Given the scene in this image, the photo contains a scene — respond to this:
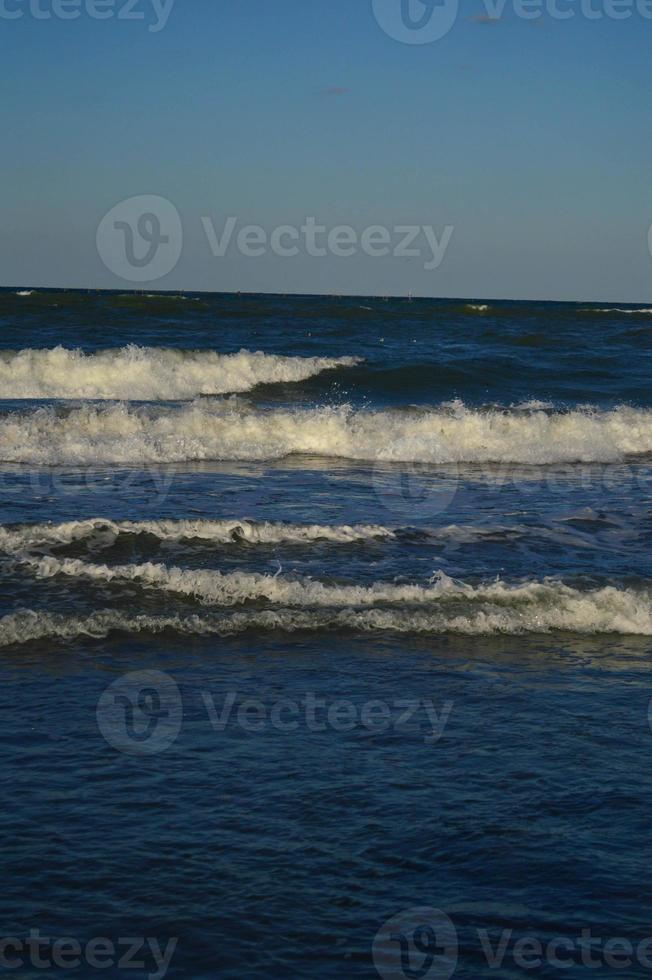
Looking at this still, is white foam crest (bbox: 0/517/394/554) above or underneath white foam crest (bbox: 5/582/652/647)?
above

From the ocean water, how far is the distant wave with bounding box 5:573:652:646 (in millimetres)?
25

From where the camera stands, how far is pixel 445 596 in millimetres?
8719

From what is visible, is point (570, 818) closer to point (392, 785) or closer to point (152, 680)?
point (392, 785)

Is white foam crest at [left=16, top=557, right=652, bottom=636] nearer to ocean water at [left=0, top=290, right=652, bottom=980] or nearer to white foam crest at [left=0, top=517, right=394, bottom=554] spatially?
ocean water at [left=0, top=290, right=652, bottom=980]

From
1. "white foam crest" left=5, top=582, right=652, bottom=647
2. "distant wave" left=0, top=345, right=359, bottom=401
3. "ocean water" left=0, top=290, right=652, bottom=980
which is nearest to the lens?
"ocean water" left=0, top=290, right=652, bottom=980

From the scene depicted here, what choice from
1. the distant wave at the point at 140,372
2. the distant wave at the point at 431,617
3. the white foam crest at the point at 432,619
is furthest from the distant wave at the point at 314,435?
the white foam crest at the point at 432,619

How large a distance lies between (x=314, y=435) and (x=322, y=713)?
1327 centimetres

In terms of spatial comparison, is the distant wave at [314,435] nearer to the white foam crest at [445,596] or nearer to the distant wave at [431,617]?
the white foam crest at [445,596]

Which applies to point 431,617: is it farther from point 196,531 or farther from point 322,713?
point 196,531

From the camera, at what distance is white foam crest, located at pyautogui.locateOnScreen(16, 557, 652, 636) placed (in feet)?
27.0

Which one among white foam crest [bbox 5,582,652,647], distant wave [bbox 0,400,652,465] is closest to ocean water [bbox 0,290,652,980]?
white foam crest [bbox 5,582,652,647]

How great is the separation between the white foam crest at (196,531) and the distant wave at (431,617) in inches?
69.4

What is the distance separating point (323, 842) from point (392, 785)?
0.66 m

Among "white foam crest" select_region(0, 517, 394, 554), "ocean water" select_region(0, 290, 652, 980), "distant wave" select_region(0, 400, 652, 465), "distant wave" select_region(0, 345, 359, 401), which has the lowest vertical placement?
"ocean water" select_region(0, 290, 652, 980)
